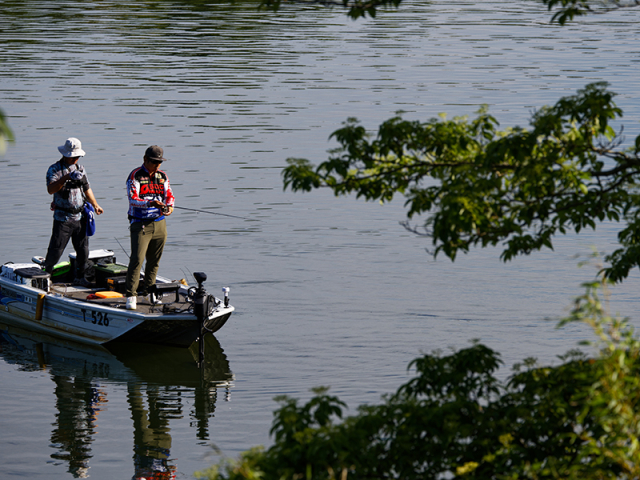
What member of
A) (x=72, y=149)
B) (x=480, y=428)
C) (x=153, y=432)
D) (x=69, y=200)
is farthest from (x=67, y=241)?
(x=480, y=428)

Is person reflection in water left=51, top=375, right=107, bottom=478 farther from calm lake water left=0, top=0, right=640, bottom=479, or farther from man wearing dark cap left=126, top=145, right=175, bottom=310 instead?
man wearing dark cap left=126, top=145, right=175, bottom=310

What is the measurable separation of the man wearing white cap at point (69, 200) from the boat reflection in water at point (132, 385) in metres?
1.35

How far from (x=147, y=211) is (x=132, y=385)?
91.3 inches

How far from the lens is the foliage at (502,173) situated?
6934 mm

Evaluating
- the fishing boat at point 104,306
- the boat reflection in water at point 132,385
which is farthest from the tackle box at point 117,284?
the boat reflection in water at point 132,385

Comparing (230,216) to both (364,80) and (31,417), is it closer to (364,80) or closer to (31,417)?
(31,417)

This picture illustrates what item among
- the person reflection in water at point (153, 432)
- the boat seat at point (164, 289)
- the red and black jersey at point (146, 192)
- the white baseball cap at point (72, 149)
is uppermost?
the white baseball cap at point (72, 149)

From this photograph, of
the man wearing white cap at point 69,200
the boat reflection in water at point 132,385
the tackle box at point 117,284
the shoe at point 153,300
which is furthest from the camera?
the tackle box at point 117,284

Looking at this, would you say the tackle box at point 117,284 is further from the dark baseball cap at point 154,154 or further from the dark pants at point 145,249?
the dark baseball cap at point 154,154

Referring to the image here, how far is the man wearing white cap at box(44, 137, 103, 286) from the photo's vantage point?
518 inches

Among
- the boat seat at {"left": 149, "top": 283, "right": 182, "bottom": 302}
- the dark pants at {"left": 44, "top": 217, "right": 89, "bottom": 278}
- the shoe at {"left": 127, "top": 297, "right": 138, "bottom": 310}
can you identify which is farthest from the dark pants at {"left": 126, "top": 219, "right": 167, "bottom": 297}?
the dark pants at {"left": 44, "top": 217, "right": 89, "bottom": 278}

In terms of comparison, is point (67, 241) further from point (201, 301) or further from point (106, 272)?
point (201, 301)

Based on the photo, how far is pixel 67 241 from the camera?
13.6m

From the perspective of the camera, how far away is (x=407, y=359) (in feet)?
44.9
